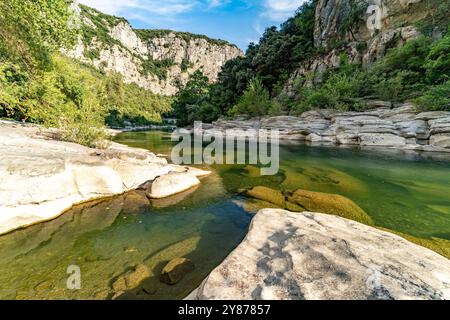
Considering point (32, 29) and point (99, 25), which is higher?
point (99, 25)

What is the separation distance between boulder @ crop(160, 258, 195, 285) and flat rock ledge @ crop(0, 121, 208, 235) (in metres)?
3.28

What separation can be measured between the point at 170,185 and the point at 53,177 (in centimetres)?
296

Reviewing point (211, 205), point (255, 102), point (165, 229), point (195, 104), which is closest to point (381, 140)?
point (211, 205)

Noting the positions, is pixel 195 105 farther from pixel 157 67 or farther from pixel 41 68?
pixel 157 67

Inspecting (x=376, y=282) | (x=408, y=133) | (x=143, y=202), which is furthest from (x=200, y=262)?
(x=408, y=133)

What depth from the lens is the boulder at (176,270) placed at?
128 inches

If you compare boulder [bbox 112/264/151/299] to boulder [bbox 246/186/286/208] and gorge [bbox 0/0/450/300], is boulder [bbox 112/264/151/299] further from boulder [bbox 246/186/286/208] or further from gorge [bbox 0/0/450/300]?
boulder [bbox 246/186/286/208]

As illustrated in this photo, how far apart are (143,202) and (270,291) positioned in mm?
4914

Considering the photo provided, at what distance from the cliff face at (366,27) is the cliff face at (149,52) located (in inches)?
2853

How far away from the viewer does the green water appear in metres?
3.20

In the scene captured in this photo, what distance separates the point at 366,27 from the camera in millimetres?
29141

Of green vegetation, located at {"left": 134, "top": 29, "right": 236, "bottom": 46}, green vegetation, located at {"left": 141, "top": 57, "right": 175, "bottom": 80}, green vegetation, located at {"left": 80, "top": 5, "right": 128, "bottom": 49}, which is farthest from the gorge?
green vegetation, located at {"left": 134, "top": 29, "right": 236, "bottom": 46}
